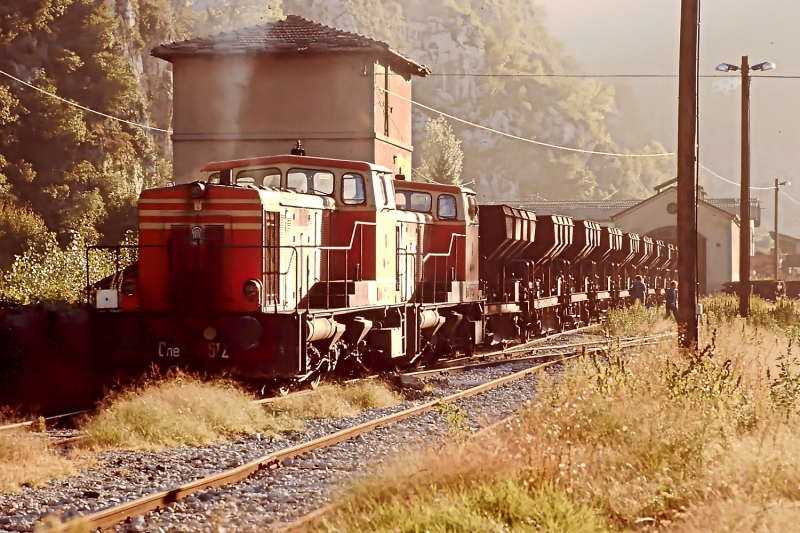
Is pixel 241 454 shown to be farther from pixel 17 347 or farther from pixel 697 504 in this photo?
pixel 17 347

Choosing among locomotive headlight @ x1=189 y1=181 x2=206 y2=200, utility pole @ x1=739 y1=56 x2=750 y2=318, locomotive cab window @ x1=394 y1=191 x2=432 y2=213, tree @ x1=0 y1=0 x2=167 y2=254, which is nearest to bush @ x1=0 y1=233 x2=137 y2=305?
locomotive cab window @ x1=394 y1=191 x2=432 y2=213

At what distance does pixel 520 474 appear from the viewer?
6727 millimetres

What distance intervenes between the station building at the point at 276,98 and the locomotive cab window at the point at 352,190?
20.0 meters

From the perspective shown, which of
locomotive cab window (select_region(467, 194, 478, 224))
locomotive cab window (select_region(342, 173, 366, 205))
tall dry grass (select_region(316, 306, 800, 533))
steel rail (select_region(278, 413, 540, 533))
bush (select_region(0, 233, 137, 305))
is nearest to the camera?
tall dry grass (select_region(316, 306, 800, 533))

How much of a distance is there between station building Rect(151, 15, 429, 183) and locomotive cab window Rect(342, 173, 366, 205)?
2004 cm

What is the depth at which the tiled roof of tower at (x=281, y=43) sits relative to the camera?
113ft

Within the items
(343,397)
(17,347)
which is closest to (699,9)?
(343,397)

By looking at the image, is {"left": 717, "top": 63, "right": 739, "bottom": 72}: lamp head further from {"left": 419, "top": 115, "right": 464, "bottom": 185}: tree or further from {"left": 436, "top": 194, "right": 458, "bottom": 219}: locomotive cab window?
{"left": 419, "top": 115, "right": 464, "bottom": 185}: tree

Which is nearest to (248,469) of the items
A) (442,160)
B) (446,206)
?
(446,206)

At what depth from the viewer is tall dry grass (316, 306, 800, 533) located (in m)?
5.91

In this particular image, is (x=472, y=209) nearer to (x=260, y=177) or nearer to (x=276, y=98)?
(x=260, y=177)

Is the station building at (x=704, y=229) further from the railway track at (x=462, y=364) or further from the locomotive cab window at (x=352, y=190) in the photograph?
the locomotive cab window at (x=352, y=190)

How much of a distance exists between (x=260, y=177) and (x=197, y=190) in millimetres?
1367

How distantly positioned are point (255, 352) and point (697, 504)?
7095mm
